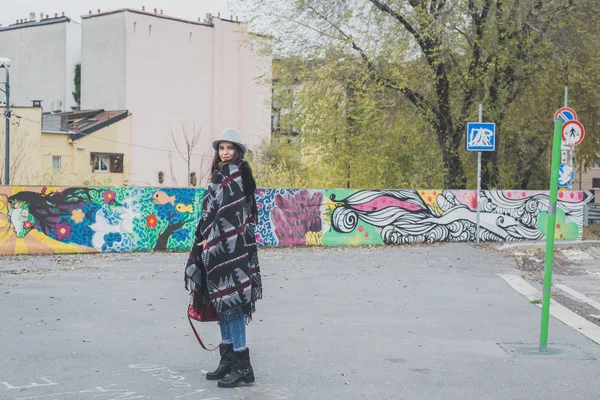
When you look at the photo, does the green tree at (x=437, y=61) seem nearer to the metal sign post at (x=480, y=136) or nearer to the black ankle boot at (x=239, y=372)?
the metal sign post at (x=480, y=136)

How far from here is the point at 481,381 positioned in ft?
20.3

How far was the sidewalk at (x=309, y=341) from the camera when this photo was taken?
19.3 feet

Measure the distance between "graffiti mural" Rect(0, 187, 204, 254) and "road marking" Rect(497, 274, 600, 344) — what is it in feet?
26.8

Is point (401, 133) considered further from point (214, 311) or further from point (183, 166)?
point (183, 166)

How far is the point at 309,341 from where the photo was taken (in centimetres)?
770

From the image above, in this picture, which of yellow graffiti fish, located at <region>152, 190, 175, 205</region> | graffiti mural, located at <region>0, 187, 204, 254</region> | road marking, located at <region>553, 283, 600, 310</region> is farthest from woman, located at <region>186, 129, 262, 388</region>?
yellow graffiti fish, located at <region>152, 190, 175, 205</region>

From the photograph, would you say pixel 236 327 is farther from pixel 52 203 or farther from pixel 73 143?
pixel 73 143

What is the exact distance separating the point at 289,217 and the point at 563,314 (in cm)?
1081

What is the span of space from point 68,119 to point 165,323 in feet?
147

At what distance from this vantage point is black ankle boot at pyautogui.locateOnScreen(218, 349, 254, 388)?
18.9 ft

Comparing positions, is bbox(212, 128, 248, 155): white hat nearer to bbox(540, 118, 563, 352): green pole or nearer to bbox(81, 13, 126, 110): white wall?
bbox(540, 118, 563, 352): green pole

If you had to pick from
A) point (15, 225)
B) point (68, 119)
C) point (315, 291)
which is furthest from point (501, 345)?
point (68, 119)

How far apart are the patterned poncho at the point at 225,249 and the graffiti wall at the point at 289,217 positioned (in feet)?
41.3

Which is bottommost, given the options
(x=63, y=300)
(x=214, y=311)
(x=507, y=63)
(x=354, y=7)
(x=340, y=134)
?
(x=63, y=300)
